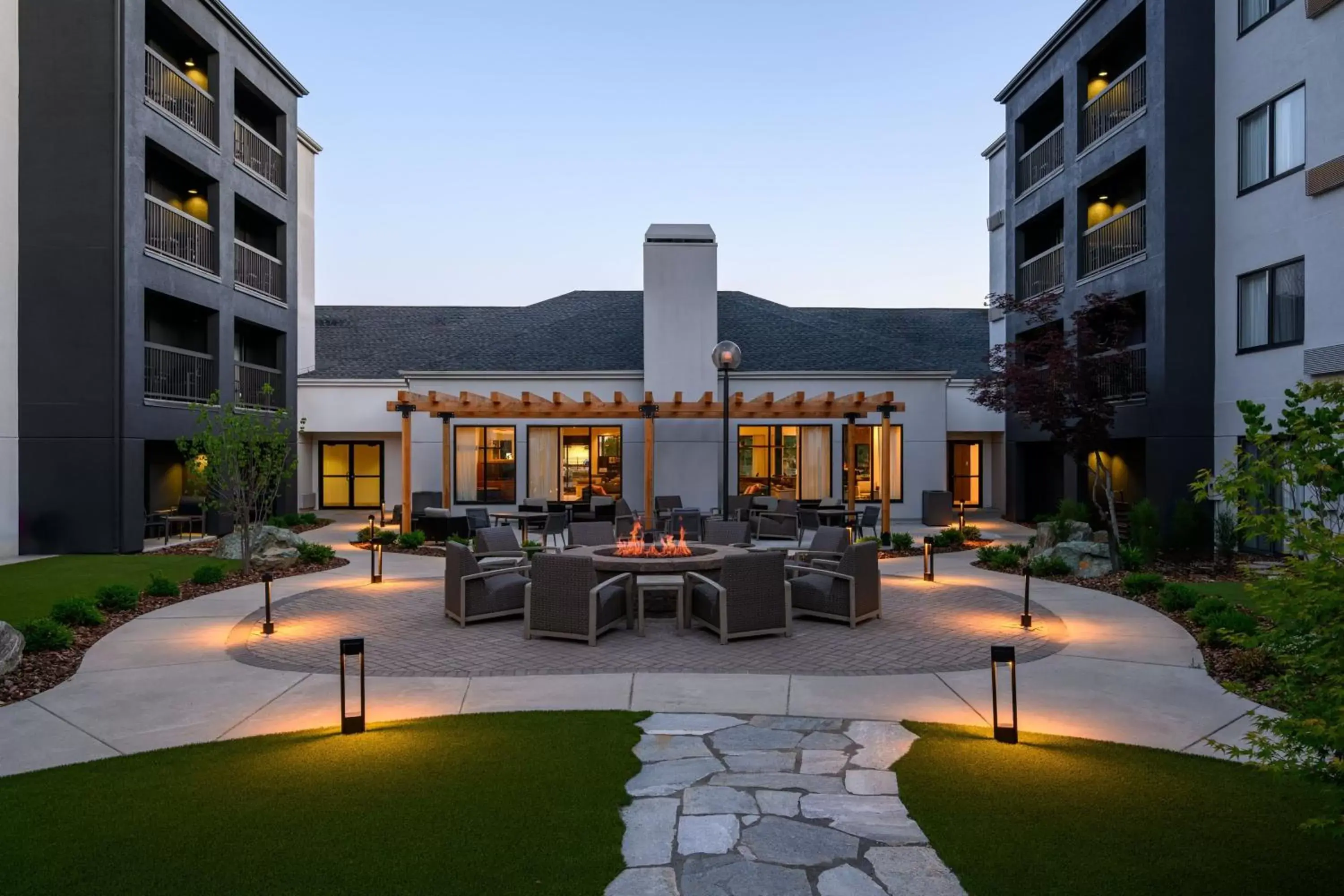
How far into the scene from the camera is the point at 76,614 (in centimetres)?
918

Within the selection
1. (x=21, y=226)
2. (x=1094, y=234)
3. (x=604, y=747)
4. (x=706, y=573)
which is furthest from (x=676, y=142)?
(x=604, y=747)

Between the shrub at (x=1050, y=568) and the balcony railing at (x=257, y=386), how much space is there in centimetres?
1782

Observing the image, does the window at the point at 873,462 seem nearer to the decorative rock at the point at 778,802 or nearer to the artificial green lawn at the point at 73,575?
the artificial green lawn at the point at 73,575

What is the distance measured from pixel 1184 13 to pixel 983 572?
11.7 metres

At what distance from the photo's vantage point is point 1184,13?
618 inches

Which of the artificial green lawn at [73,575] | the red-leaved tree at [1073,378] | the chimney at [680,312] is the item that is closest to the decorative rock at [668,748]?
the artificial green lawn at [73,575]

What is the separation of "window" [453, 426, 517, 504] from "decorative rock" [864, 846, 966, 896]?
1965 cm

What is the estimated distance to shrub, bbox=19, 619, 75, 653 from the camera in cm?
799

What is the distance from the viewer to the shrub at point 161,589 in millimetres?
11000

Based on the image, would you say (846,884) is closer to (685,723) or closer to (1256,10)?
(685,723)

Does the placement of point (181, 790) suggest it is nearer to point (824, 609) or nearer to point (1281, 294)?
point (824, 609)

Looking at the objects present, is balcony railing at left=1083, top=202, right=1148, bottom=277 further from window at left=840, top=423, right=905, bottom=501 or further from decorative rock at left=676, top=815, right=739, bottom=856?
decorative rock at left=676, top=815, right=739, bottom=856

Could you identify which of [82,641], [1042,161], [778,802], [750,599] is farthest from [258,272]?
[778,802]

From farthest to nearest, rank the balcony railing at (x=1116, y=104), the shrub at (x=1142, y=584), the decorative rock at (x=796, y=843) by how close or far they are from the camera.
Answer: the balcony railing at (x=1116, y=104) < the shrub at (x=1142, y=584) < the decorative rock at (x=796, y=843)
